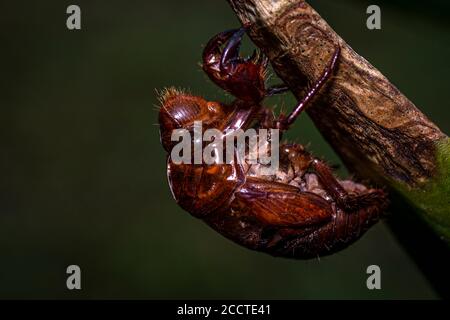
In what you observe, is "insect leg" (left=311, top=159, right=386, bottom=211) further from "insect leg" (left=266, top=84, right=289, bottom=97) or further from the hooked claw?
the hooked claw

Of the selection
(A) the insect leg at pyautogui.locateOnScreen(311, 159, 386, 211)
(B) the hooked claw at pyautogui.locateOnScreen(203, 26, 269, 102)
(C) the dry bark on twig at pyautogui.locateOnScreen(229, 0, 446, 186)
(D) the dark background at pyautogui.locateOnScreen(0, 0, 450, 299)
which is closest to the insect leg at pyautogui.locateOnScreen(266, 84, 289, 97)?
(B) the hooked claw at pyautogui.locateOnScreen(203, 26, 269, 102)

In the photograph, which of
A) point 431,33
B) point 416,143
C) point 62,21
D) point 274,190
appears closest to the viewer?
point 416,143

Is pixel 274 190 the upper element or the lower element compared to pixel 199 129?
lower

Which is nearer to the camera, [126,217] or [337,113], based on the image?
[337,113]

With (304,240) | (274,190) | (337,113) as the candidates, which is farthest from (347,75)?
(304,240)

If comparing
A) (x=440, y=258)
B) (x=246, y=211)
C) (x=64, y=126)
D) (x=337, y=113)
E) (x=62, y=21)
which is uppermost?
(x=62, y=21)

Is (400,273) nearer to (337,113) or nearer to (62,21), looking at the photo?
(337,113)

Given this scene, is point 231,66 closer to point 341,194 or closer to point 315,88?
point 315,88
